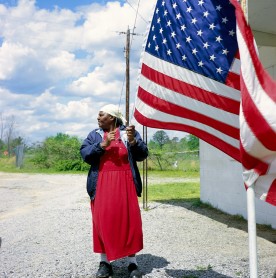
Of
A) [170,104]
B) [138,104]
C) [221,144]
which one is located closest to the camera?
[221,144]

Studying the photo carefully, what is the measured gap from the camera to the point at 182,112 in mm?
3729

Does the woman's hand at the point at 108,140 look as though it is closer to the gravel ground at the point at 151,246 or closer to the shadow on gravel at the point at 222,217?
the gravel ground at the point at 151,246

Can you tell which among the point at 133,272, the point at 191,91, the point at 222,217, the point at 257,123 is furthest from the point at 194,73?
the point at 222,217

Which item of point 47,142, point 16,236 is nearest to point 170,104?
point 16,236

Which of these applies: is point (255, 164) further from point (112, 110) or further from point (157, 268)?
point (157, 268)

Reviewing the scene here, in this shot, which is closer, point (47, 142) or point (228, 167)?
point (228, 167)

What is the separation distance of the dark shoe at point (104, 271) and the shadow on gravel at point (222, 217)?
2.87 meters

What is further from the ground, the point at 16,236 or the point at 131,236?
the point at 131,236

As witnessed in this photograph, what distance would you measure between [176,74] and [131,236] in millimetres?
1712

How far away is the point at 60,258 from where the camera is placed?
5332 millimetres

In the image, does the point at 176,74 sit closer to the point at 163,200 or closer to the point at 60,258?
the point at 60,258

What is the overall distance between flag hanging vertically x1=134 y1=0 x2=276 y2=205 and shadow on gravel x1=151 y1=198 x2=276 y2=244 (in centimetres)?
329

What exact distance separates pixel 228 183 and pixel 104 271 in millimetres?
5021

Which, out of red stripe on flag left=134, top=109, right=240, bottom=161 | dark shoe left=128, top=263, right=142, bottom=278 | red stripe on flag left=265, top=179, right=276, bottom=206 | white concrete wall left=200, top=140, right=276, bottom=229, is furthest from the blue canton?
white concrete wall left=200, top=140, right=276, bottom=229
